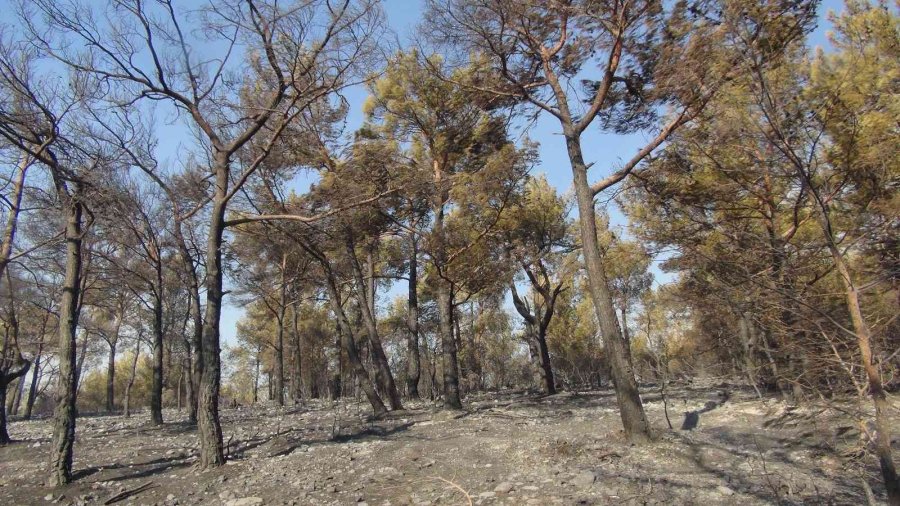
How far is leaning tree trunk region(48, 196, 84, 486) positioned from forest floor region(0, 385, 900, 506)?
0.37m

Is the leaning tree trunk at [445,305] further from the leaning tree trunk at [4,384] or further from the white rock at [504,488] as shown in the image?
the leaning tree trunk at [4,384]

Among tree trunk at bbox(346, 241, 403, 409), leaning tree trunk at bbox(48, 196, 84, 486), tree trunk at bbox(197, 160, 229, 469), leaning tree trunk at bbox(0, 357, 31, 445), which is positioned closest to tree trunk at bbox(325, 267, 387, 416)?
tree trunk at bbox(346, 241, 403, 409)

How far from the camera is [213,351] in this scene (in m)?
7.43

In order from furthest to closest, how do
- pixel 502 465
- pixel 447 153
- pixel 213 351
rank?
pixel 447 153 → pixel 213 351 → pixel 502 465

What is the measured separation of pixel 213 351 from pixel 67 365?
209cm

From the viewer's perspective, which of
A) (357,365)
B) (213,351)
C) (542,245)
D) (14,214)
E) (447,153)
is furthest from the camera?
(542,245)

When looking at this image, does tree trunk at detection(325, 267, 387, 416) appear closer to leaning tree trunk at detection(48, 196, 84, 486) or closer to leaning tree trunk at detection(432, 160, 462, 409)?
leaning tree trunk at detection(432, 160, 462, 409)

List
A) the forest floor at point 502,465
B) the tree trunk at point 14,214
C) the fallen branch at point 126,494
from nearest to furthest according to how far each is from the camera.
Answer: the forest floor at point 502,465, the fallen branch at point 126,494, the tree trunk at point 14,214

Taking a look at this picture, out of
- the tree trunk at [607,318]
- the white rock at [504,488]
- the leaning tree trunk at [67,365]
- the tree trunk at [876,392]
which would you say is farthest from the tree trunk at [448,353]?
the tree trunk at [876,392]

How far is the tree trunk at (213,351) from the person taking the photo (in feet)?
23.3

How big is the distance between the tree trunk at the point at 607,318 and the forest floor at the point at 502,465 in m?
0.34

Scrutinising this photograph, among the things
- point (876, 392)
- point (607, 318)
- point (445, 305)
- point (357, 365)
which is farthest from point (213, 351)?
point (876, 392)

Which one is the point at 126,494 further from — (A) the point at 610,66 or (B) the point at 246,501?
(A) the point at 610,66

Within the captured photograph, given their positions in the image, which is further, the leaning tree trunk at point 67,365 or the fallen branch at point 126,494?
the leaning tree trunk at point 67,365
